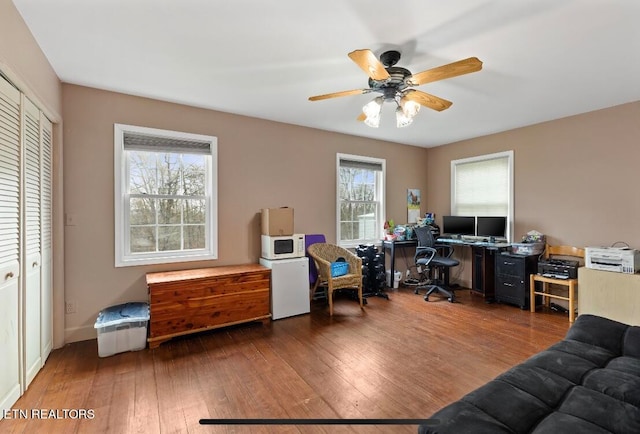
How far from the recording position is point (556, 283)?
12.5 feet

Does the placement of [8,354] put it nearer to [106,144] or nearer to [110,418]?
[110,418]

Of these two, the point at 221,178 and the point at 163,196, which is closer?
the point at 163,196

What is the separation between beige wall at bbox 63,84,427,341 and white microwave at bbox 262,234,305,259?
1.03ft

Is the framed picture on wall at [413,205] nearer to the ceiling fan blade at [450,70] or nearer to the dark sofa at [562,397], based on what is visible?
the ceiling fan blade at [450,70]

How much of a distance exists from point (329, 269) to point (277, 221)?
0.90 meters

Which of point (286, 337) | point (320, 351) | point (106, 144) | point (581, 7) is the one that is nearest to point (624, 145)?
point (581, 7)

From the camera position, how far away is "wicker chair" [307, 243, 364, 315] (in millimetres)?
3949

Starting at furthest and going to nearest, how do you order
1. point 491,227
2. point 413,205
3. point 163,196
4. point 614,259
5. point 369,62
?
point 413,205 < point 491,227 < point 163,196 < point 614,259 < point 369,62

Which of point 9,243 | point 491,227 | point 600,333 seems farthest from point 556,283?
point 9,243

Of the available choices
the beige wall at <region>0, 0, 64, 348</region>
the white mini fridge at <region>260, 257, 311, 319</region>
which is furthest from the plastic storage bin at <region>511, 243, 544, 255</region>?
the beige wall at <region>0, 0, 64, 348</region>

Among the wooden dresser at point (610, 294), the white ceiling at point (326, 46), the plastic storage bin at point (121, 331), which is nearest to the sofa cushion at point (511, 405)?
the white ceiling at point (326, 46)

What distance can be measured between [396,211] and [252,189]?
2.71 m

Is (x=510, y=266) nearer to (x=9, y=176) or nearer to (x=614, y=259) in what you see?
(x=614, y=259)

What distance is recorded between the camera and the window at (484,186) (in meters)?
4.71
